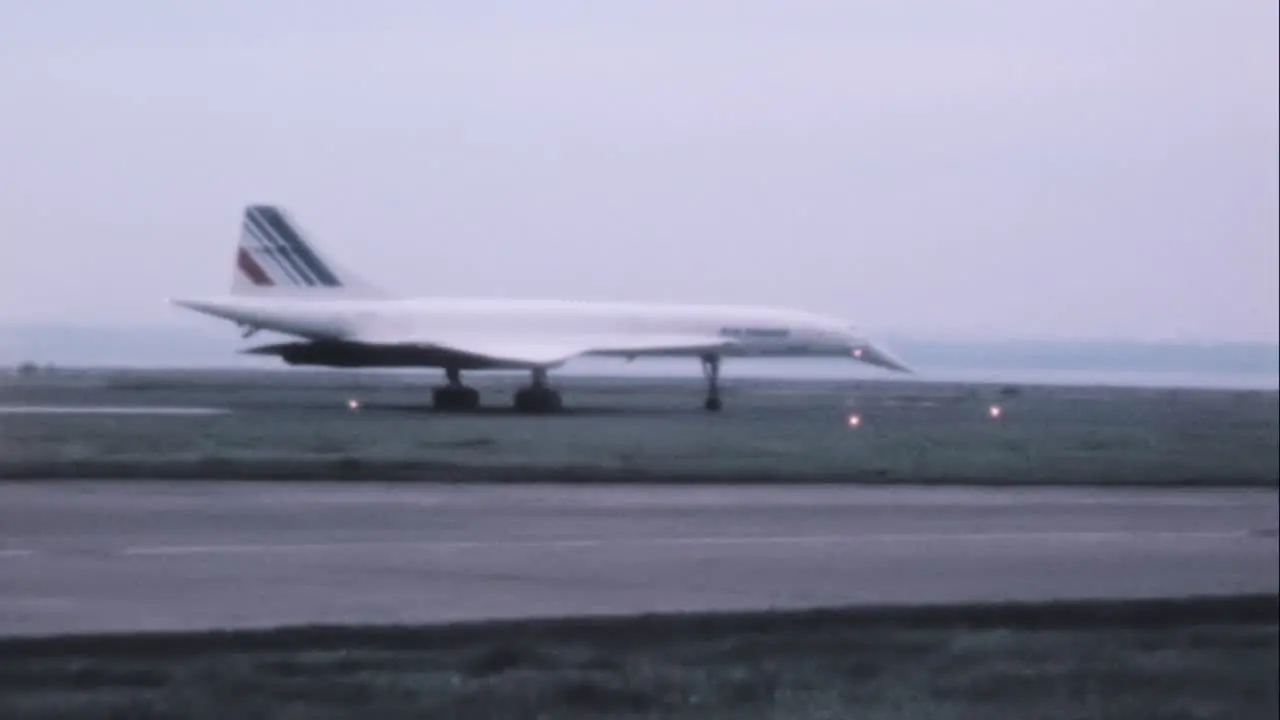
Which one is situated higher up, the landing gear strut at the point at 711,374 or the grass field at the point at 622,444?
the landing gear strut at the point at 711,374

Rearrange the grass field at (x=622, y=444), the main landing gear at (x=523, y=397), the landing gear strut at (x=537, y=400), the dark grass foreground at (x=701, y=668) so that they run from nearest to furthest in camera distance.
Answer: the dark grass foreground at (x=701, y=668) < the grass field at (x=622, y=444) < the landing gear strut at (x=537, y=400) < the main landing gear at (x=523, y=397)

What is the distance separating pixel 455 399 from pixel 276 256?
723 centimetres

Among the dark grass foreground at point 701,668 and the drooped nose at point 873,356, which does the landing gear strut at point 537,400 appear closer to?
the drooped nose at point 873,356

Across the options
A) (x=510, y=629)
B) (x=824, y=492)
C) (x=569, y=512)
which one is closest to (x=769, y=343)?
(x=824, y=492)

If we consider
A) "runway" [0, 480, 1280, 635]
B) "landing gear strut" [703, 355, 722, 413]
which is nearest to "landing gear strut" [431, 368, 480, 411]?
"landing gear strut" [703, 355, 722, 413]

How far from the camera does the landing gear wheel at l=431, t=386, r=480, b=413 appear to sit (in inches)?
2021

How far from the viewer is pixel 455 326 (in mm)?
54750

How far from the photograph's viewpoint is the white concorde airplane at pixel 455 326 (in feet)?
174

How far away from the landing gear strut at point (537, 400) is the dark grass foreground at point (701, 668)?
1519 inches

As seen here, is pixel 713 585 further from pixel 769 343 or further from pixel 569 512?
pixel 769 343

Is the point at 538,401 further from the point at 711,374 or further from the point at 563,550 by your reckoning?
the point at 563,550

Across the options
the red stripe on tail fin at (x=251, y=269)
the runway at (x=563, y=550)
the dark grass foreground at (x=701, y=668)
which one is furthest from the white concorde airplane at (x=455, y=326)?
the dark grass foreground at (x=701, y=668)

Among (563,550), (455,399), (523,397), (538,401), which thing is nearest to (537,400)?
(538,401)

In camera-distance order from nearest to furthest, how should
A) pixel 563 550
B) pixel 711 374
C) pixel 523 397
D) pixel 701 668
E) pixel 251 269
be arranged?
pixel 701 668 < pixel 563 550 < pixel 523 397 < pixel 251 269 < pixel 711 374
